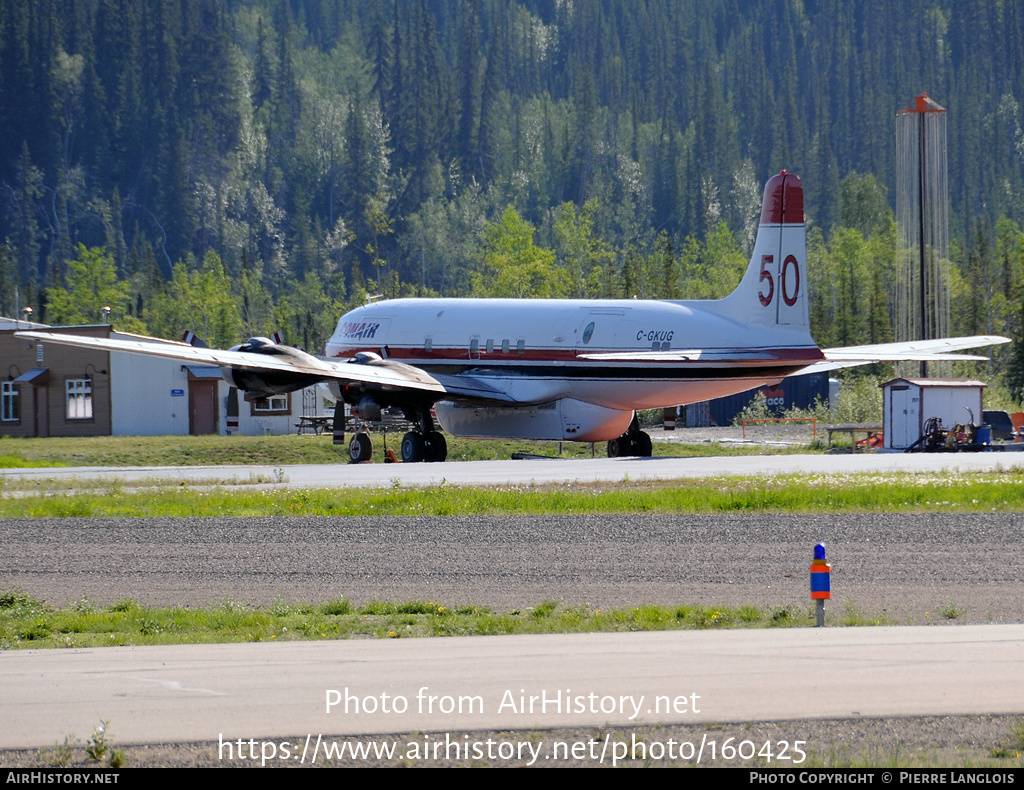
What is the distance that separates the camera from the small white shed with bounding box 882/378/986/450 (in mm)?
38781

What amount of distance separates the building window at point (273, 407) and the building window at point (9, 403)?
10450mm

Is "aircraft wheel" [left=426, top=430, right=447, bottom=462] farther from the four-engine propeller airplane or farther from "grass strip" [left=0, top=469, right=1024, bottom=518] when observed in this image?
"grass strip" [left=0, top=469, right=1024, bottom=518]

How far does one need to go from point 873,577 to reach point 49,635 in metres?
8.93

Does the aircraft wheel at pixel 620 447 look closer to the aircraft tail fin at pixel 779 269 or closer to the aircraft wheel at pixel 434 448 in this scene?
the aircraft wheel at pixel 434 448

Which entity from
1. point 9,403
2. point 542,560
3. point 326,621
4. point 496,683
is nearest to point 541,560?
point 542,560

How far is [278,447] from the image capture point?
45375 millimetres

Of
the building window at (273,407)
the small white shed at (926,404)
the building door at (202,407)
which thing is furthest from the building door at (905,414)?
the building door at (202,407)

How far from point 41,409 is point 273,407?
10138mm

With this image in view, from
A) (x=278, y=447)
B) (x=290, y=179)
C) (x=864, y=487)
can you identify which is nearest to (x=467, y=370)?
(x=278, y=447)

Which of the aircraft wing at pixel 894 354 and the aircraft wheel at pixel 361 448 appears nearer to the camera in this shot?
the aircraft wing at pixel 894 354

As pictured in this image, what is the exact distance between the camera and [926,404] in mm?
38750

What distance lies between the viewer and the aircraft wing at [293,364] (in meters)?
29.6

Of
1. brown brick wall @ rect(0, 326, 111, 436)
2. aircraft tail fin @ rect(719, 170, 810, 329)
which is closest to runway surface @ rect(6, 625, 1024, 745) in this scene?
aircraft tail fin @ rect(719, 170, 810, 329)

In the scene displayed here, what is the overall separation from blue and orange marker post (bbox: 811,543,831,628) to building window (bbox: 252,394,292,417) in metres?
46.4
